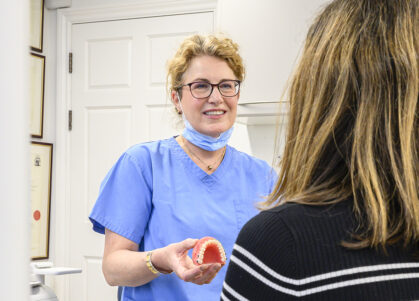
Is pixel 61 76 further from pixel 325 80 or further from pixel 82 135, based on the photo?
pixel 325 80

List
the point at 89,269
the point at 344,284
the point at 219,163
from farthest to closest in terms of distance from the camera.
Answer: the point at 89,269 < the point at 219,163 < the point at 344,284

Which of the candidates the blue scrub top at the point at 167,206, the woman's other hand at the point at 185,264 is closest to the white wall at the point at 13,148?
the woman's other hand at the point at 185,264

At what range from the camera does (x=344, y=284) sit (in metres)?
0.58

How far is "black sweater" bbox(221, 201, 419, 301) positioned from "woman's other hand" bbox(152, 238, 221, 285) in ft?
1.86

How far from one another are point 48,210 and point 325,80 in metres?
2.82

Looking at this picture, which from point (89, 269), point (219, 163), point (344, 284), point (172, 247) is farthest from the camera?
point (89, 269)

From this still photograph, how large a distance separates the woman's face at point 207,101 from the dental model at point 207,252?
1.43 feet

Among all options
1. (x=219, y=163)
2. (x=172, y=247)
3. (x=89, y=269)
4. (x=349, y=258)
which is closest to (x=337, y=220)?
(x=349, y=258)

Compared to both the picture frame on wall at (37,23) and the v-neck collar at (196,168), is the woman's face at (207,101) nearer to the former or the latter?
the v-neck collar at (196,168)

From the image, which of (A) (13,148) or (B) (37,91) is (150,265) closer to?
(A) (13,148)

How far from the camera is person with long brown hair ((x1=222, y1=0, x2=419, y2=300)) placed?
22.9 inches

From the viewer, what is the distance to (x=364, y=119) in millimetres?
614

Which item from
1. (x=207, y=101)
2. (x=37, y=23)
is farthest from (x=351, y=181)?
(x=37, y=23)

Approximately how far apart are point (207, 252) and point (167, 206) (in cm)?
25
